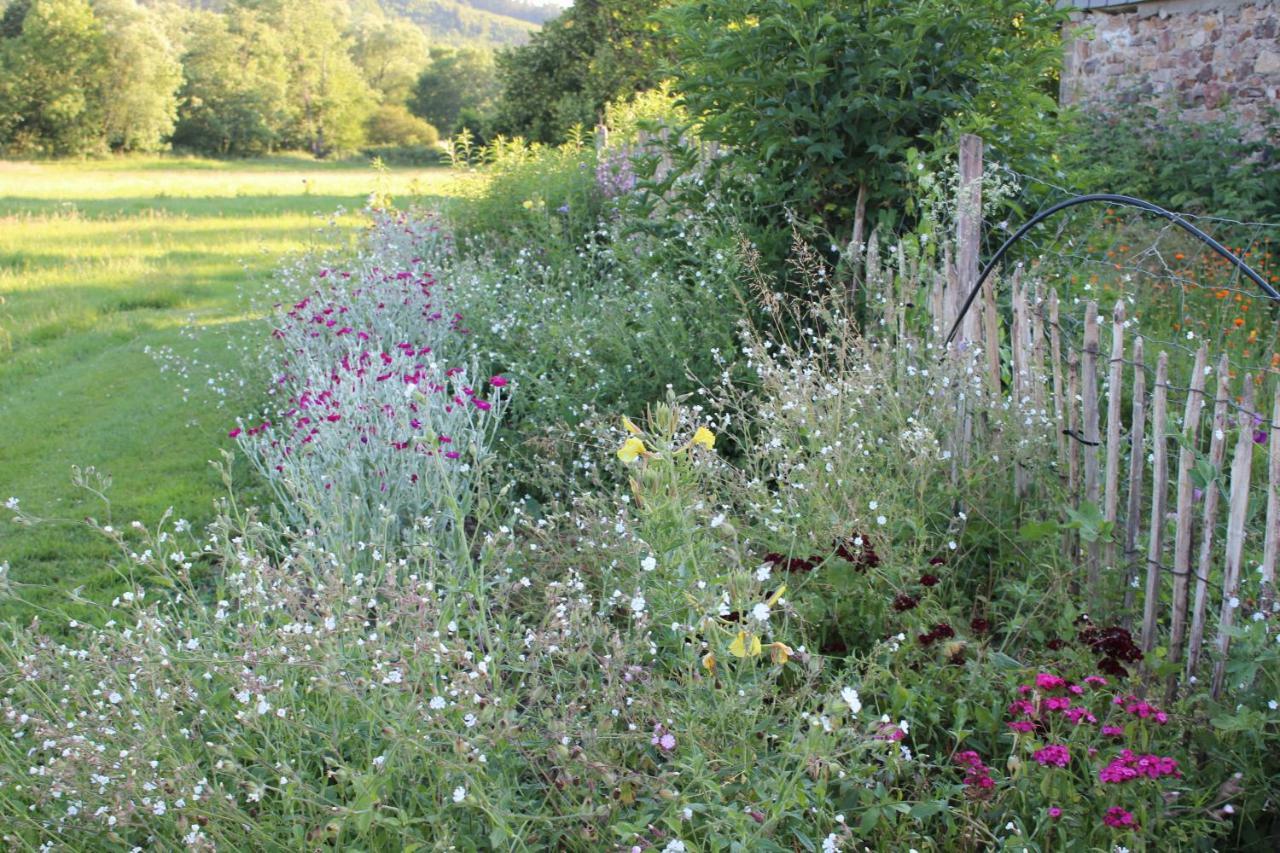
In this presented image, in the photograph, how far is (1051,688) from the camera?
2.39 meters

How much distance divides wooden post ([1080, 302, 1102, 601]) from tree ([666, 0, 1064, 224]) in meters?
2.13

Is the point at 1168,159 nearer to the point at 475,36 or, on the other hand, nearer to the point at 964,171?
the point at 964,171

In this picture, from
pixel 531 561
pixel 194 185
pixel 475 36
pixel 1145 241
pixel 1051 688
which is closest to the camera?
pixel 1051 688

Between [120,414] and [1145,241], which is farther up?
[1145,241]

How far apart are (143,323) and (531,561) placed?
26.2 feet

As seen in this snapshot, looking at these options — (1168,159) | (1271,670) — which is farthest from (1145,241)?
(1271,670)

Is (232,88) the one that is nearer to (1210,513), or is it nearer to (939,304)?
(939,304)

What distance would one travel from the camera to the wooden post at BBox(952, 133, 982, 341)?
4.15m

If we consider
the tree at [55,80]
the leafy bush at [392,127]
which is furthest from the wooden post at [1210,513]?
the leafy bush at [392,127]

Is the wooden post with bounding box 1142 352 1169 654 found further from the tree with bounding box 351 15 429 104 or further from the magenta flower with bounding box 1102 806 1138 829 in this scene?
the tree with bounding box 351 15 429 104

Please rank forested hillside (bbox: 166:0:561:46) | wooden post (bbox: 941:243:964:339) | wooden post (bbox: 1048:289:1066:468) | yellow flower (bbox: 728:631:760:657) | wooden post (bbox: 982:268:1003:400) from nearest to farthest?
yellow flower (bbox: 728:631:760:657), wooden post (bbox: 1048:289:1066:468), wooden post (bbox: 982:268:1003:400), wooden post (bbox: 941:243:964:339), forested hillside (bbox: 166:0:561:46)

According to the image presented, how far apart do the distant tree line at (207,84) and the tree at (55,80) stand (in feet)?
0.16

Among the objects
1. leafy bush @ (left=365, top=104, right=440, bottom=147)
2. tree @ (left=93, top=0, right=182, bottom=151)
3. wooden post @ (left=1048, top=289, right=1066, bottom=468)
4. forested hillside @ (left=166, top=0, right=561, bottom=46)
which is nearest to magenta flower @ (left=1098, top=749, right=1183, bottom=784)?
wooden post @ (left=1048, top=289, right=1066, bottom=468)

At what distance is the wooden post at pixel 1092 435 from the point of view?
2.97m
